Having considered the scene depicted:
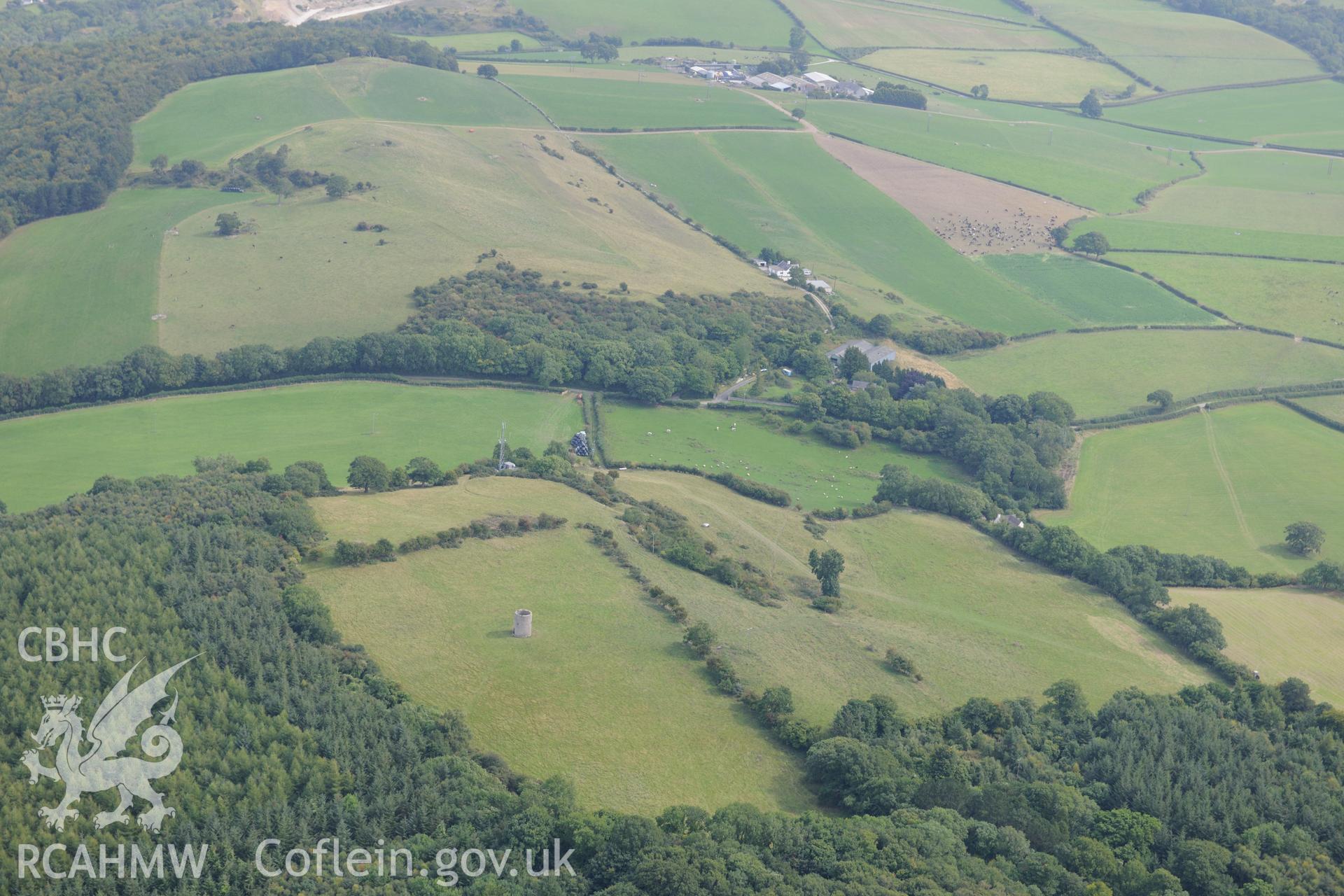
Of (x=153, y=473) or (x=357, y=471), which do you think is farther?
(x=153, y=473)

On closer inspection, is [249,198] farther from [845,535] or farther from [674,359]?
[845,535]

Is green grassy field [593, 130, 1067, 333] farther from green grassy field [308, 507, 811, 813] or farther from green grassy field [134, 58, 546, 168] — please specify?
green grassy field [308, 507, 811, 813]

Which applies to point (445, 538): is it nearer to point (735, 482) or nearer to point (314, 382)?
point (735, 482)

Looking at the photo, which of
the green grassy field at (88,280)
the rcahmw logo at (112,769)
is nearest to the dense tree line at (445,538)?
the rcahmw logo at (112,769)

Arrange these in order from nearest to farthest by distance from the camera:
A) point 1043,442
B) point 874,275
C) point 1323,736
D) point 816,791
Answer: point 816,791, point 1323,736, point 1043,442, point 874,275

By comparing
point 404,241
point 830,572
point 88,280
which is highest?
point 404,241

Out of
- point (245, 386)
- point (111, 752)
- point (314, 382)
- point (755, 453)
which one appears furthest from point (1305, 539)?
point (245, 386)

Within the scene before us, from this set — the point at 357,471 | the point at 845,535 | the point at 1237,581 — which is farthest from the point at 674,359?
the point at 1237,581

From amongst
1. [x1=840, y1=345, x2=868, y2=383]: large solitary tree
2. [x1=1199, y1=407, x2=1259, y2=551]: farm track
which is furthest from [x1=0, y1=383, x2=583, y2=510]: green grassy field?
[x1=1199, y1=407, x2=1259, y2=551]: farm track
